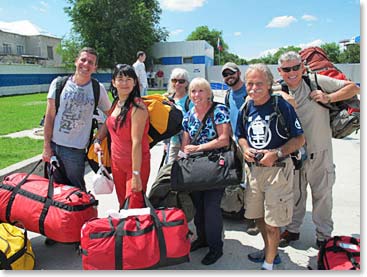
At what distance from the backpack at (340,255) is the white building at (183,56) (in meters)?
34.9

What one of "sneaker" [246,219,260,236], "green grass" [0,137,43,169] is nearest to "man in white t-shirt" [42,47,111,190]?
"sneaker" [246,219,260,236]

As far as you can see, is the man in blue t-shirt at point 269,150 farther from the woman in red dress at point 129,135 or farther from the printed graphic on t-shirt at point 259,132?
the woman in red dress at point 129,135

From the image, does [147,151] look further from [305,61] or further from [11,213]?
[305,61]

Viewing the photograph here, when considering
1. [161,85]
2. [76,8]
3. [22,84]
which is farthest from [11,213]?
[76,8]

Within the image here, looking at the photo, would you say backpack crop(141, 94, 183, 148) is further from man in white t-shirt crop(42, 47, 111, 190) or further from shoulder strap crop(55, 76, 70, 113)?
shoulder strap crop(55, 76, 70, 113)

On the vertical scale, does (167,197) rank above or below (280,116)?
below

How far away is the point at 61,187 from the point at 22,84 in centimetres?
3152

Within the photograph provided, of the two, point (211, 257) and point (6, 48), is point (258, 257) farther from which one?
point (6, 48)

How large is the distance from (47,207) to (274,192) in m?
1.88

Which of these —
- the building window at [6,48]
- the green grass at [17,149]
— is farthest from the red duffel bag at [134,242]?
the building window at [6,48]

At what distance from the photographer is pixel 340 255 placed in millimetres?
2590

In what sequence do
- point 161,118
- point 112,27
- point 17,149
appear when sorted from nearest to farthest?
point 161,118, point 17,149, point 112,27

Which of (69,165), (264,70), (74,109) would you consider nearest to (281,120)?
(264,70)

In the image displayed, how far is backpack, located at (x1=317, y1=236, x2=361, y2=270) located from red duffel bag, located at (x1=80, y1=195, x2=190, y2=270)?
3.59 feet
